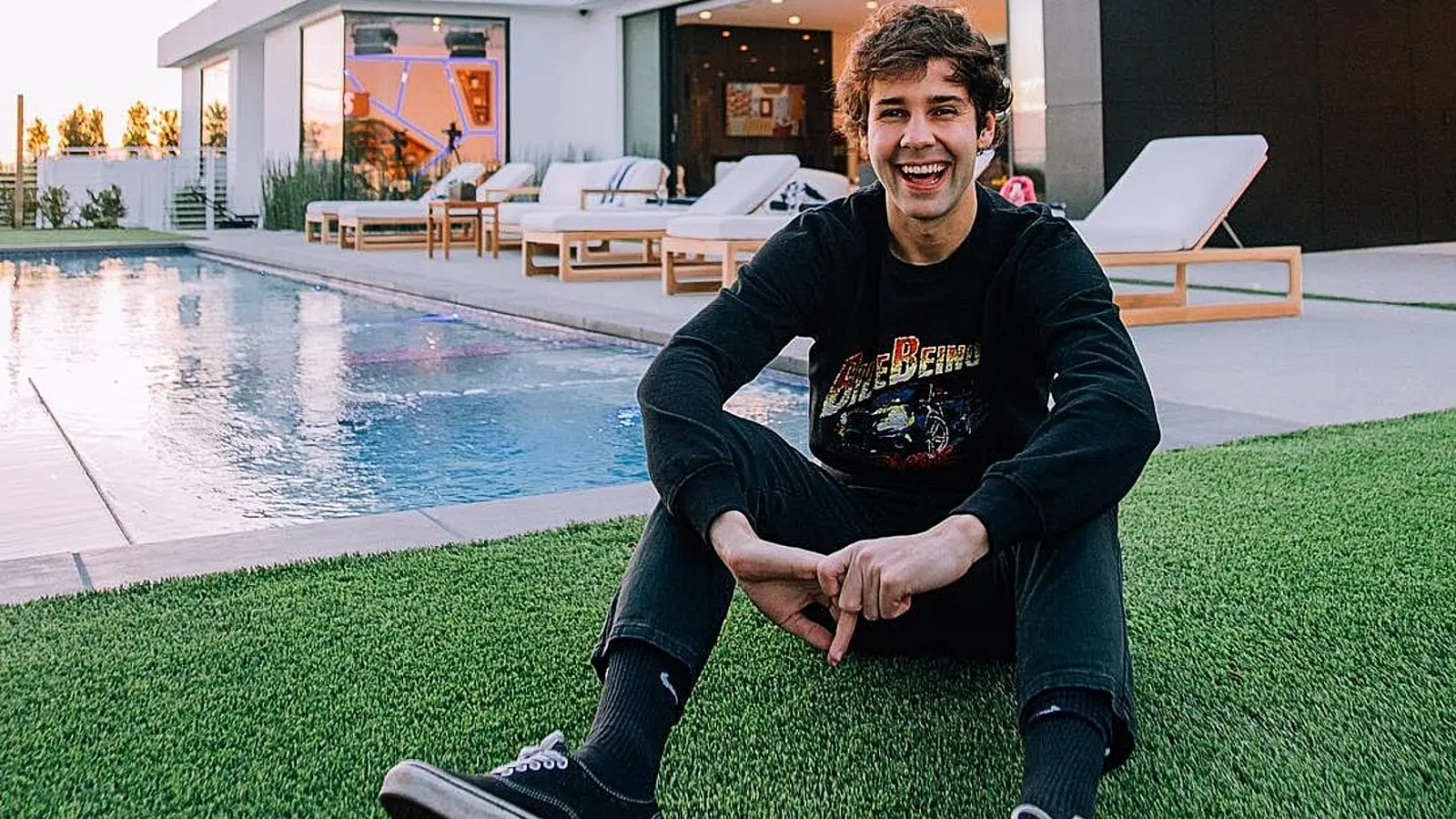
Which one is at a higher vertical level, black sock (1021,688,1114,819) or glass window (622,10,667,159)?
glass window (622,10,667,159)

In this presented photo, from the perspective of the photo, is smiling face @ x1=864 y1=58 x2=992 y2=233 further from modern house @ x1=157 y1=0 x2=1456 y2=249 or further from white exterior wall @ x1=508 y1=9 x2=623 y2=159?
white exterior wall @ x1=508 y1=9 x2=623 y2=159

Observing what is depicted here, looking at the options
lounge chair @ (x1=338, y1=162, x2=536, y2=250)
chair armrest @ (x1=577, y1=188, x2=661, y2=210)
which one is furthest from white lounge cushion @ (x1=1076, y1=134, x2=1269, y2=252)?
lounge chair @ (x1=338, y1=162, x2=536, y2=250)

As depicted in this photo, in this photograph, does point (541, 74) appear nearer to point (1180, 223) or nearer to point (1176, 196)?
point (1176, 196)

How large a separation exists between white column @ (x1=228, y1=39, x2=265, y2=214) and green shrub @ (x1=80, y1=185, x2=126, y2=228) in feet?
6.61

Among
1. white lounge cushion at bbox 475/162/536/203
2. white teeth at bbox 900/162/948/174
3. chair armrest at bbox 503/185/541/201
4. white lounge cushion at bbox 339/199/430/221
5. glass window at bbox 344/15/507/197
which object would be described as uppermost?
glass window at bbox 344/15/507/197

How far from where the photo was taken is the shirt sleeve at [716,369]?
1.71 meters

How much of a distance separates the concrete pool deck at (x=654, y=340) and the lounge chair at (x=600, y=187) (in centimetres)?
188

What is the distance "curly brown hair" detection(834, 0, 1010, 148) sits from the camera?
6.18 ft

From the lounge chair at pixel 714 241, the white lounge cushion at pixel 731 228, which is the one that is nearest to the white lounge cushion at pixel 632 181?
A: the lounge chair at pixel 714 241

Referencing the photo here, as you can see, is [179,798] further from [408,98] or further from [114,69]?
[114,69]

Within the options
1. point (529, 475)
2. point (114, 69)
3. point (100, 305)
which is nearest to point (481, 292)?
point (100, 305)

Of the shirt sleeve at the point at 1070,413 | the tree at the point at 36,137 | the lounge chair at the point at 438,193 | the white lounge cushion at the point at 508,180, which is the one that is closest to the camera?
the shirt sleeve at the point at 1070,413

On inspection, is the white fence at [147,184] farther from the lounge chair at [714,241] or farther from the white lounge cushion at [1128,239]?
the white lounge cushion at [1128,239]

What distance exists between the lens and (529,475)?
394 centimetres
